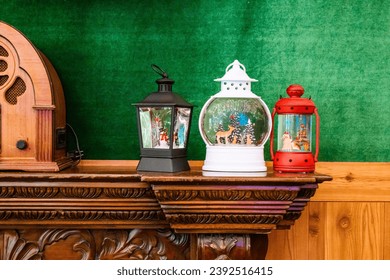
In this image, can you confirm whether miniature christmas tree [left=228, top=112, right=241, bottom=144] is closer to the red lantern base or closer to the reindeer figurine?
the reindeer figurine

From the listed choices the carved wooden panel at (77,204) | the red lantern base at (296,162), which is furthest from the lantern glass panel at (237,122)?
the carved wooden panel at (77,204)

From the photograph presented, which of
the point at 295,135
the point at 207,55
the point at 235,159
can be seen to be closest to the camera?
the point at 235,159

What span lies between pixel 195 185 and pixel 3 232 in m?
0.72

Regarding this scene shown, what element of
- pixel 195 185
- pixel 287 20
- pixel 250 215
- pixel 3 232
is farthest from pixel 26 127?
pixel 287 20

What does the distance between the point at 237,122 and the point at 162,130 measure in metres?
0.25

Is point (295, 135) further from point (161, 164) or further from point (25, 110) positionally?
point (25, 110)

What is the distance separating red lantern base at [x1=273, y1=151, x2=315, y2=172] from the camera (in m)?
1.95

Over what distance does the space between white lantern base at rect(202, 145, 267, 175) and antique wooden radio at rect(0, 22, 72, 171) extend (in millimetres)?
524


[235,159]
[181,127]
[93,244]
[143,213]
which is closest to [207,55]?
[181,127]

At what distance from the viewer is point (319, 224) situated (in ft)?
7.45

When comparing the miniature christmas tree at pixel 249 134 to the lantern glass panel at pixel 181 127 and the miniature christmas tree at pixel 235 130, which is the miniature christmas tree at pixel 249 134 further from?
the lantern glass panel at pixel 181 127

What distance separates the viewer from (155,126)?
76.1 inches

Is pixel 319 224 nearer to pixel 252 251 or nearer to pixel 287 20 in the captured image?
pixel 252 251

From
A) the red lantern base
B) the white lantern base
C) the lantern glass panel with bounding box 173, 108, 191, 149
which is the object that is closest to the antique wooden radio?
the lantern glass panel with bounding box 173, 108, 191, 149
